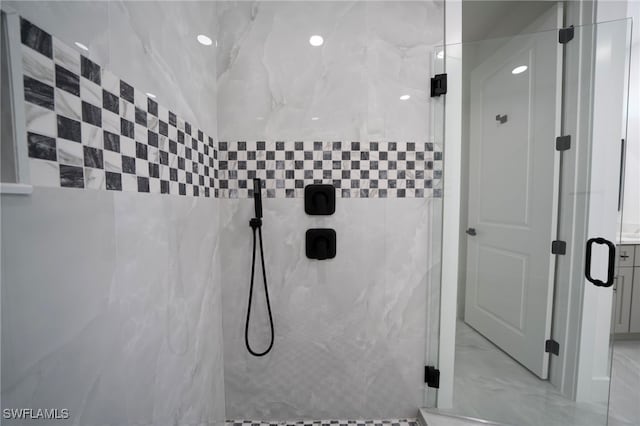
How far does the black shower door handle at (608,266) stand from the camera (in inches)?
38.9

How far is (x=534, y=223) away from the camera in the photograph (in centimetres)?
122

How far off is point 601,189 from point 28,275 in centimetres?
200

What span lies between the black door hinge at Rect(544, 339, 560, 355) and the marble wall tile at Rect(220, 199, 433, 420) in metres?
0.71

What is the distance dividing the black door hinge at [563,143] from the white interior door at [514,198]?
3cm

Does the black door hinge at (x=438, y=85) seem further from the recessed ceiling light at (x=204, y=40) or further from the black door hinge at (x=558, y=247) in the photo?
the recessed ceiling light at (x=204, y=40)

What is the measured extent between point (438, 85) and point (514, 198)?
76cm

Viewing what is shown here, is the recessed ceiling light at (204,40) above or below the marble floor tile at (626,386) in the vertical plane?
above

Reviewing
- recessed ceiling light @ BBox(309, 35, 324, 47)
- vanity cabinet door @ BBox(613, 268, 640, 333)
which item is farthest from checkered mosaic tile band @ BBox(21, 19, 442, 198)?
vanity cabinet door @ BBox(613, 268, 640, 333)

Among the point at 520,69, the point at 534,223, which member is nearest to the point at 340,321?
the point at 534,223

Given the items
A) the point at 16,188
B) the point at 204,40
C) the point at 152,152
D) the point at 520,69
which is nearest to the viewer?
the point at 16,188

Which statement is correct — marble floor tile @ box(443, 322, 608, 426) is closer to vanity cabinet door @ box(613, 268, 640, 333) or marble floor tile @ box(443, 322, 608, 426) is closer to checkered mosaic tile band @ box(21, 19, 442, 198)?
checkered mosaic tile band @ box(21, 19, 442, 198)

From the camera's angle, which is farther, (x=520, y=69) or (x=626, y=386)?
(x=626, y=386)

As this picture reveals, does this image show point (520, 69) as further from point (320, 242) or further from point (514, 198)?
point (320, 242)
